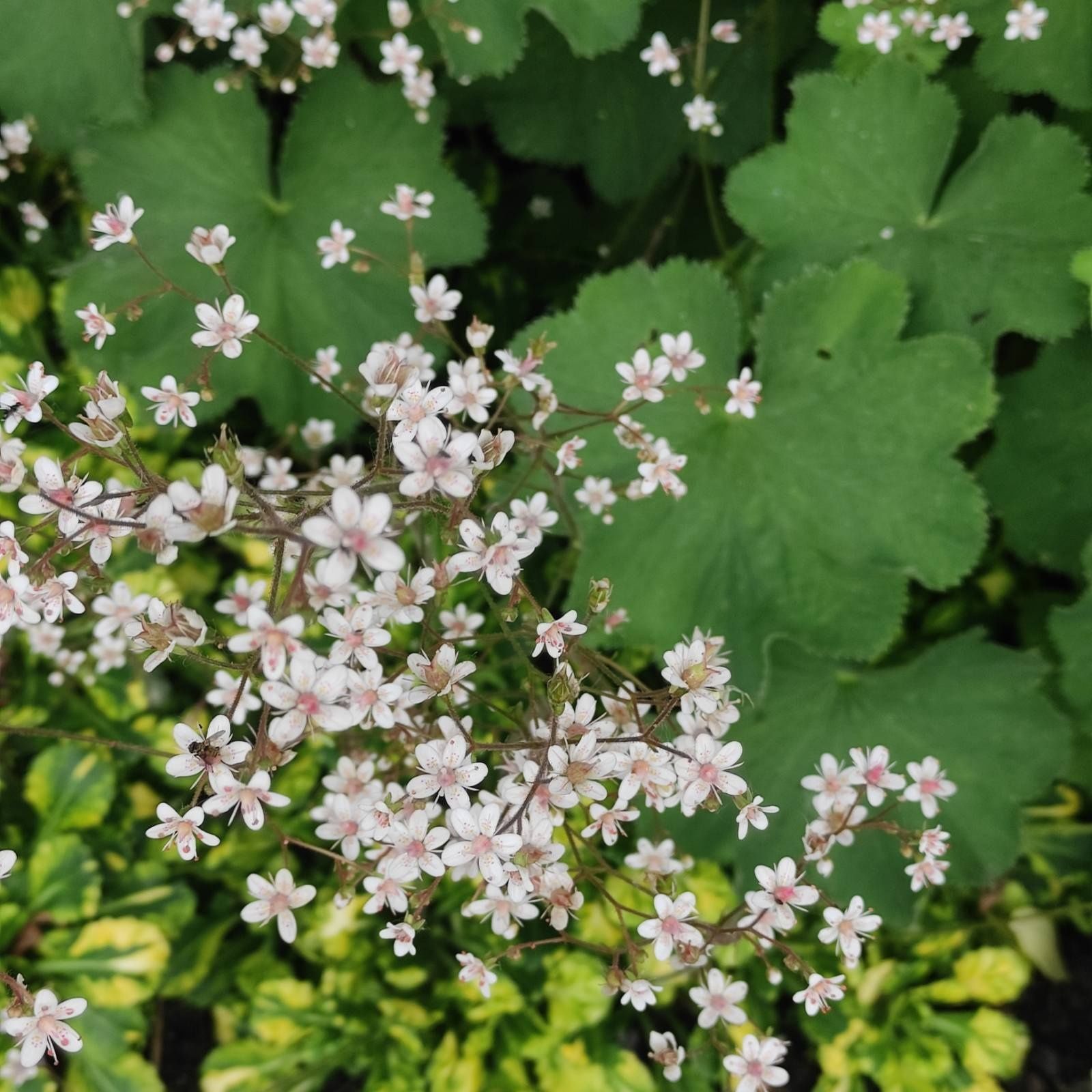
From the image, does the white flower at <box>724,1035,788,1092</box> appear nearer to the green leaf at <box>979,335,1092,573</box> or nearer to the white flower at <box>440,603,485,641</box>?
the white flower at <box>440,603,485,641</box>

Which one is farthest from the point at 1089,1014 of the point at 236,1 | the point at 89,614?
the point at 236,1

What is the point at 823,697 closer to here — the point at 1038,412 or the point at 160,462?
the point at 1038,412

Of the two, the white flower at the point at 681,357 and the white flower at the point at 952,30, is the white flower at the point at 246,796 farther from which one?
the white flower at the point at 952,30

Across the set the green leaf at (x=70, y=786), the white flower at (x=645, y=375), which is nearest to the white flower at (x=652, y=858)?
the white flower at (x=645, y=375)

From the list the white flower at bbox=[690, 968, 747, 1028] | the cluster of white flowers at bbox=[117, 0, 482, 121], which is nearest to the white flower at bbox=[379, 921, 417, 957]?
the white flower at bbox=[690, 968, 747, 1028]

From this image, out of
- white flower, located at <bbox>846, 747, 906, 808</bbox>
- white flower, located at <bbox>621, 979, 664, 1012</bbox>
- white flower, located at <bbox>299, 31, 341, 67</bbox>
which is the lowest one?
white flower, located at <bbox>621, 979, 664, 1012</bbox>

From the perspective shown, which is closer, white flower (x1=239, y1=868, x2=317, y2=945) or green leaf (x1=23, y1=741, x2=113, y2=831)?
white flower (x1=239, y1=868, x2=317, y2=945)
